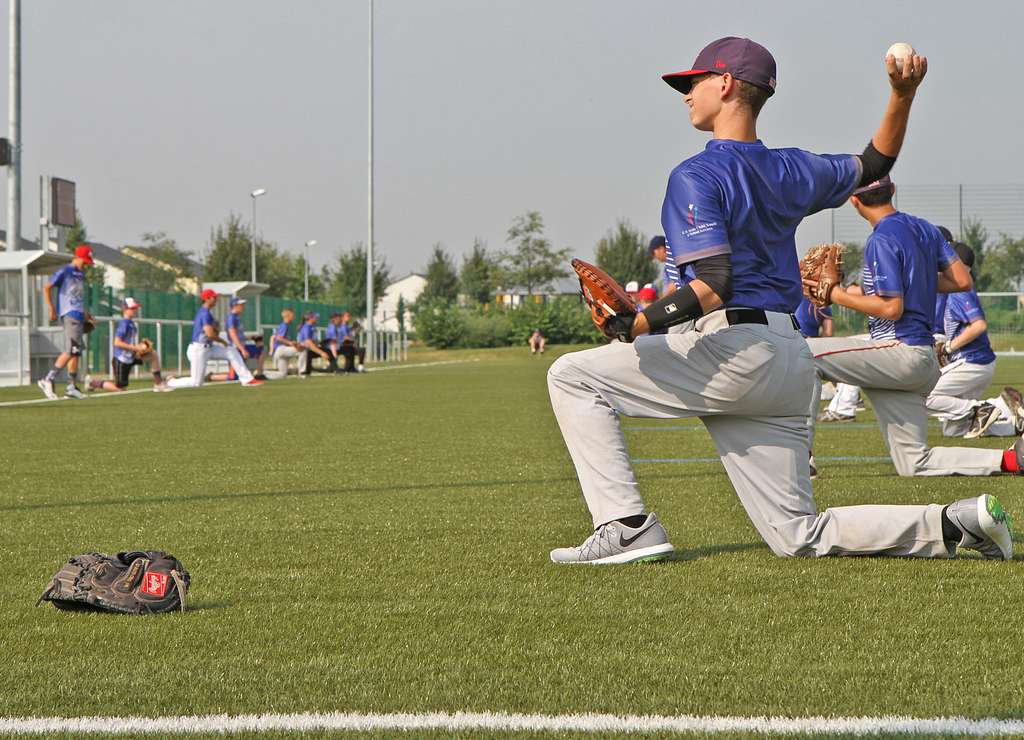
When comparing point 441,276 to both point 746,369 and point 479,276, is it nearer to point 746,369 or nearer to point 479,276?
point 479,276

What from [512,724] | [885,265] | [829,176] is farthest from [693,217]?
[885,265]

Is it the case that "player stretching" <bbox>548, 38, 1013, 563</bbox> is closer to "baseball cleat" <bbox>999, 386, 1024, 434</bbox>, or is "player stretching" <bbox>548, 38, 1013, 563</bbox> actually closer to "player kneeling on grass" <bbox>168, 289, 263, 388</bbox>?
"baseball cleat" <bbox>999, 386, 1024, 434</bbox>

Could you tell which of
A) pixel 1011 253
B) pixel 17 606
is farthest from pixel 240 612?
pixel 1011 253

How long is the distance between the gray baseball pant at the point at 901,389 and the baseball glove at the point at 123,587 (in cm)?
463

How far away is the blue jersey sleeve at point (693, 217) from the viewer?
4688 mm

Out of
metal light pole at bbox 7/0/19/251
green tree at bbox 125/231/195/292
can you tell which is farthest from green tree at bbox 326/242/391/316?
metal light pole at bbox 7/0/19/251

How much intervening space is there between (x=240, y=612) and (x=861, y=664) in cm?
194

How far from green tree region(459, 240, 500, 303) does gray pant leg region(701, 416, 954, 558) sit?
342 ft

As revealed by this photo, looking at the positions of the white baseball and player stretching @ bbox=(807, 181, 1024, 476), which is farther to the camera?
player stretching @ bbox=(807, 181, 1024, 476)

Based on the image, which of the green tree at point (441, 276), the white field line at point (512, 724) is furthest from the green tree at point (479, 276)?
the white field line at point (512, 724)

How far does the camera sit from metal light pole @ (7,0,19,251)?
2566 cm

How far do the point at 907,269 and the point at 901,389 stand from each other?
0.71m

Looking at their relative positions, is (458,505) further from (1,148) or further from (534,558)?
(1,148)

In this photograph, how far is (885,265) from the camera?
8.08 metres
